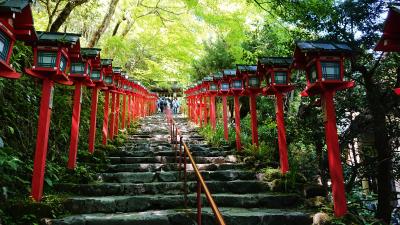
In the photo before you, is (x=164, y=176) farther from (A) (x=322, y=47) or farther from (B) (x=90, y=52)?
(A) (x=322, y=47)

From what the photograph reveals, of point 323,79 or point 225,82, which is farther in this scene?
point 225,82

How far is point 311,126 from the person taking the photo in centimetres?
984

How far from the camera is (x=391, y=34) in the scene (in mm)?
4141

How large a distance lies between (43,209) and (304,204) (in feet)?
16.2

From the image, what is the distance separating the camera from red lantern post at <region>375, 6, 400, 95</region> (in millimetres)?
3945

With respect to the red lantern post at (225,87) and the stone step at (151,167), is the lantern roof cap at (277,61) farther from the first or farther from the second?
the red lantern post at (225,87)

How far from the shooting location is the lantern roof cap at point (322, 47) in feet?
19.2

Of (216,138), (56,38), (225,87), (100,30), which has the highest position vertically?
(100,30)

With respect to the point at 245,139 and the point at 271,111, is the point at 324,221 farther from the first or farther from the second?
the point at 271,111

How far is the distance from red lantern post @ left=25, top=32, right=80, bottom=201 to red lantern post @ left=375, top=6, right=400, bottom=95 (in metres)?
5.22

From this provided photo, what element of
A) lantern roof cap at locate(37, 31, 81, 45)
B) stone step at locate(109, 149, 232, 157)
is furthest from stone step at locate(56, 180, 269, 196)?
lantern roof cap at locate(37, 31, 81, 45)

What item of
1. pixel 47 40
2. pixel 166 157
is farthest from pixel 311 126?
pixel 47 40

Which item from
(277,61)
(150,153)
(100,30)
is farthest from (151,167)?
(100,30)

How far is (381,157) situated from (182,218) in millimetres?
4997
